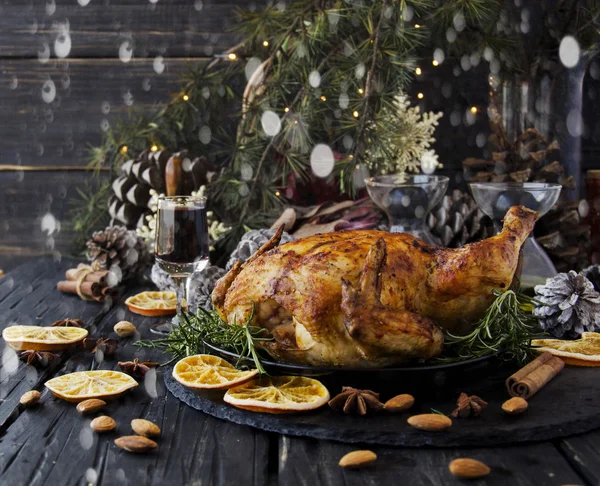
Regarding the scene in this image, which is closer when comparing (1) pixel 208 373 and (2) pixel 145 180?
(1) pixel 208 373

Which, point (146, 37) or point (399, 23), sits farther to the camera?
point (146, 37)

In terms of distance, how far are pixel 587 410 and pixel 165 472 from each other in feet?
2.12

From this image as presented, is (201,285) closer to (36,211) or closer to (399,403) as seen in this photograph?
(399,403)

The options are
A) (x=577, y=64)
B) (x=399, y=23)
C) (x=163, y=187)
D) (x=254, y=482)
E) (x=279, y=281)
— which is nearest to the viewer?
(x=254, y=482)

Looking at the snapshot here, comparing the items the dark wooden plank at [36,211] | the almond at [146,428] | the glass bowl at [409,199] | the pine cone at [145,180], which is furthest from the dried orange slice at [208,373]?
the dark wooden plank at [36,211]

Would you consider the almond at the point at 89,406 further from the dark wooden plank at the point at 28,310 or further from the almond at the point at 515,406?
the almond at the point at 515,406

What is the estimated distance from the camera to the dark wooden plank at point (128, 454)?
1.01m

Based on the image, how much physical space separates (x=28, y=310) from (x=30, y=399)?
2.61ft

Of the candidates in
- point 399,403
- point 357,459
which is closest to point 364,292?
point 399,403

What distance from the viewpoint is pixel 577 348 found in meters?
1.47

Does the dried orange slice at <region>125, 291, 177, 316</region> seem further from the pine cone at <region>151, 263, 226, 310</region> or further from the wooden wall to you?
the wooden wall

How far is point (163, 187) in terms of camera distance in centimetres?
261

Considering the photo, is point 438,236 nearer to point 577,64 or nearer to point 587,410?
point 577,64

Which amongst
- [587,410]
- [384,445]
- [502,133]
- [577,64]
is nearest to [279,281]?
[384,445]
